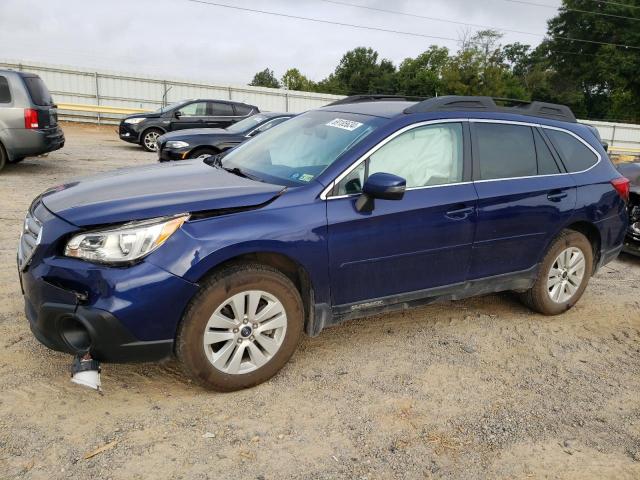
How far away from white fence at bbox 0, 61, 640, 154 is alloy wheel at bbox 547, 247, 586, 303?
22247 mm

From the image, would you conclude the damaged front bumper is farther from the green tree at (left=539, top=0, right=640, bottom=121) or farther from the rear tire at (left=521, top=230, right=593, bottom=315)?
the green tree at (left=539, top=0, right=640, bottom=121)

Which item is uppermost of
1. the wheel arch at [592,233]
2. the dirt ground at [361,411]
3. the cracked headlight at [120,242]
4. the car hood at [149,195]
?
the car hood at [149,195]

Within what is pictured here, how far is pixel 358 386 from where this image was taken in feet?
11.3

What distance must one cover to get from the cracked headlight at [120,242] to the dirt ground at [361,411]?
857mm

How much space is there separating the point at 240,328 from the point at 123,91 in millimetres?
24920

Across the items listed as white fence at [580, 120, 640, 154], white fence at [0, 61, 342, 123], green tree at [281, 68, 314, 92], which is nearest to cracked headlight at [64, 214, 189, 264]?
white fence at [0, 61, 342, 123]

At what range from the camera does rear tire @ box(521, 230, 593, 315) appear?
4578 mm

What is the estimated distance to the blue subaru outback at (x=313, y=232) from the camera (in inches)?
115

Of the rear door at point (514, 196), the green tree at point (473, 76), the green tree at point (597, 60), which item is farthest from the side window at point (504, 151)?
the green tree at point (597, 60)

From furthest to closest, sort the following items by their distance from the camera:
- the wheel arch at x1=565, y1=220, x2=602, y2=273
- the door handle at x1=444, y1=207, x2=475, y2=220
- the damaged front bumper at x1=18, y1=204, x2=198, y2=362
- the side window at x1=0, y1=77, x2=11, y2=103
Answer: the side window at x1=0, y1=77, x2=11, y2=103, the wheel arch at x1=565, y1=220, x2=602, y2=273, the door handle at x1=444, y1=207, x2=475, y2=220, the damaged front bumper at x1=18, y1=204, x2=198, y2=362

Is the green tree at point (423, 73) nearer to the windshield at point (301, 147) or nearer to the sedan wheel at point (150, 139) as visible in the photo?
the sedan wheel at point (150, 139)

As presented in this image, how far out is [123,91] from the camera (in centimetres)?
2534

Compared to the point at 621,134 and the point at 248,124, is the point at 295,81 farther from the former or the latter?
the point at 248,124

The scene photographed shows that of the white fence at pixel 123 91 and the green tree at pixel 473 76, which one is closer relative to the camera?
the white fence at pixel 123 91
